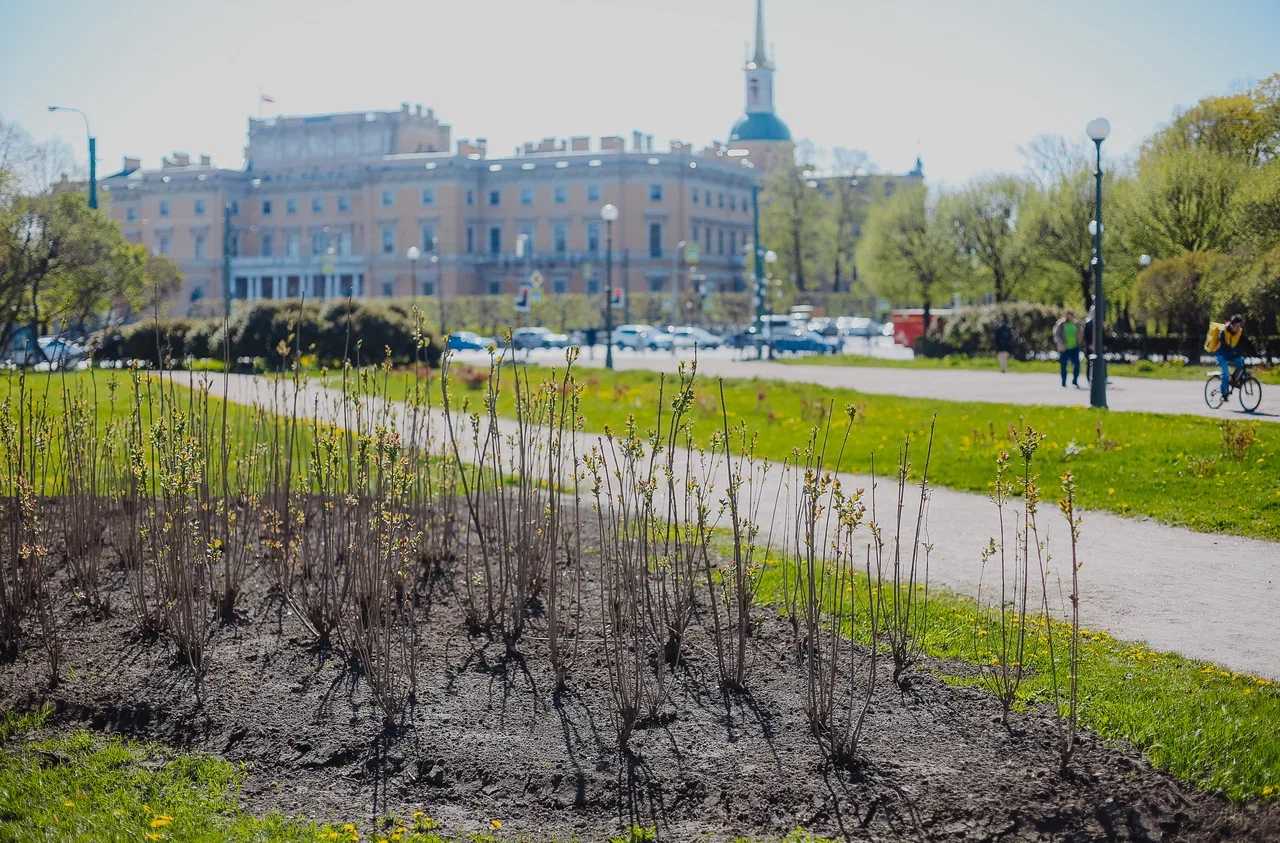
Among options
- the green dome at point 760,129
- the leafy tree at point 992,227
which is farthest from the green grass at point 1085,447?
the green dome at point 760,129

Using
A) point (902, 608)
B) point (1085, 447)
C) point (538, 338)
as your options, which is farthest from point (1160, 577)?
point (538, 338)

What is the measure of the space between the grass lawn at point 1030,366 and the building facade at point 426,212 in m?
53.9

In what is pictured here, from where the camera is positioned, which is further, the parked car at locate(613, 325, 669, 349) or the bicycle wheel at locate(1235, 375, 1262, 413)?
the parked car at locate(613, 325, 669, 349)

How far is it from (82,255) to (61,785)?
73.8 ft

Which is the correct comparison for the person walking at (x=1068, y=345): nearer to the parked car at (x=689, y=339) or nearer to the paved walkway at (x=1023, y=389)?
the paved walkway at (x=1023, y=389)

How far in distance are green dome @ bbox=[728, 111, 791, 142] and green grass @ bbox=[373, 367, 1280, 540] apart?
10043cm

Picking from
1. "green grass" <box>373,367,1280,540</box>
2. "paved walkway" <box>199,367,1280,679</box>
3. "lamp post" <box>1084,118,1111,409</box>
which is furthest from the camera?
"lamp post" <box>1084,118,1111,409</box>

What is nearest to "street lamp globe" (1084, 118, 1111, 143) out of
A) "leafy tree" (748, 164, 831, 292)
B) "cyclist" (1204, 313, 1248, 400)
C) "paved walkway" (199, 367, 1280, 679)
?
"cyclist" (1204, 313, 1248, 400)

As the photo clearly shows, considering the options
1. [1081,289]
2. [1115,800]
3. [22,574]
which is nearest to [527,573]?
[22,574]

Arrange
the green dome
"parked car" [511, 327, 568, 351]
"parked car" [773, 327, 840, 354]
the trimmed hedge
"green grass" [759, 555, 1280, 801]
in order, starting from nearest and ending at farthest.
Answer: "green grass" [759, 555, 1280, 801] < the trimmed hedge < "parked car" [773, 327, 840, 354] < "parked car" [511, 327, 568, 351] < the green dome

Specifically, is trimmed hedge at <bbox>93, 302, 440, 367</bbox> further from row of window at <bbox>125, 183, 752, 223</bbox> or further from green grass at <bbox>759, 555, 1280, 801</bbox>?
row of window at <bbox>125, 183, 752, 223</bbox>

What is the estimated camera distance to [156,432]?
6.43 m

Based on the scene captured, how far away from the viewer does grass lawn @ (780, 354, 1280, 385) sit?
27312 millimetres

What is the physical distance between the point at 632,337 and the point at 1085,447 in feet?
166
